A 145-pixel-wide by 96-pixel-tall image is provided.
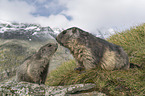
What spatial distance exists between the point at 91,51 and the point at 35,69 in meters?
2.10

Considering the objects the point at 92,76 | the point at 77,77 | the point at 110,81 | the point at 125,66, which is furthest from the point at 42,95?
the point at 125,66

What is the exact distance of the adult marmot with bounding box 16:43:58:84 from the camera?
4.73m

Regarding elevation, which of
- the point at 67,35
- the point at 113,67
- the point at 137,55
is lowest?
the point at 113,67

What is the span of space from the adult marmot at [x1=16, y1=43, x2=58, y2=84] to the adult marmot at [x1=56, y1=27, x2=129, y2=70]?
0.98m

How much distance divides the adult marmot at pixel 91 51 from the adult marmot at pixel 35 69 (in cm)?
98

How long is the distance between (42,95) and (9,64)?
18.2 meters

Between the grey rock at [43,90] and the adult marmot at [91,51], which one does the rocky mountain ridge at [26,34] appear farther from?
the grey rock at [43,90]

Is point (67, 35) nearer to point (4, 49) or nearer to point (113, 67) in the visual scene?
point (113, 67)

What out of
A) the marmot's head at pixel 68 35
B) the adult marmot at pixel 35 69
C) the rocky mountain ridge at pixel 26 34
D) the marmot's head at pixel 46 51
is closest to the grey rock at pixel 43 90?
the adult marmot at pixel 35 69

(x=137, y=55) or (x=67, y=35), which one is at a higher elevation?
(x=67, y=35)

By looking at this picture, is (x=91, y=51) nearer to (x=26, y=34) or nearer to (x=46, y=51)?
(x=46, y=51)

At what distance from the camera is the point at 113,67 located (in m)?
5.23

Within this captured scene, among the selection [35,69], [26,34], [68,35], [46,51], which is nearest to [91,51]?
[68,35]

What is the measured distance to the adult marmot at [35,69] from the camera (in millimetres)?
4730
